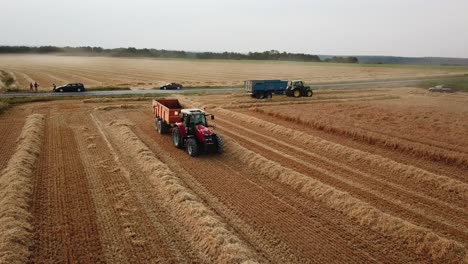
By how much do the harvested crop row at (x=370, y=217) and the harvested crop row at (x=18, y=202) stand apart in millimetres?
8741

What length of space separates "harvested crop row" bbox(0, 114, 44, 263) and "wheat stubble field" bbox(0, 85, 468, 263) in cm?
6

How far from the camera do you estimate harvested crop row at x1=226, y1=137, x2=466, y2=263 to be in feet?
31.7

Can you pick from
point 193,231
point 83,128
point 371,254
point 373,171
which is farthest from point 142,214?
point 83,128

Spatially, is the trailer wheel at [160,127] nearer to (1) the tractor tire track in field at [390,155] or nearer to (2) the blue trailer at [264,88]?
(1) the tractor tire track in field at [390,155]

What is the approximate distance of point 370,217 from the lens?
11352 millimetres

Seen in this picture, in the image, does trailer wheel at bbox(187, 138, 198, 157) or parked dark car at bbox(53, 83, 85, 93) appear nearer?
trailer wheel at bbox(187, 138, 198, 157)

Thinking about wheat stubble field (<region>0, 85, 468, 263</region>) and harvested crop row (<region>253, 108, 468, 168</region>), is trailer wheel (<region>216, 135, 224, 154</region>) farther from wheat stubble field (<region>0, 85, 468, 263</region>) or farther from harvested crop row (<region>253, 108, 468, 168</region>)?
harvested crop row (<region>253, 108, 468, 168</region>)

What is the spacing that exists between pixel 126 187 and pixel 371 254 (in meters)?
8.56

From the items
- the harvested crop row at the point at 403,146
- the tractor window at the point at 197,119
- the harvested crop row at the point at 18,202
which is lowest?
the harvested crop row at the point at 18,202

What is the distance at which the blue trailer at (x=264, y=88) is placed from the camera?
128 ft

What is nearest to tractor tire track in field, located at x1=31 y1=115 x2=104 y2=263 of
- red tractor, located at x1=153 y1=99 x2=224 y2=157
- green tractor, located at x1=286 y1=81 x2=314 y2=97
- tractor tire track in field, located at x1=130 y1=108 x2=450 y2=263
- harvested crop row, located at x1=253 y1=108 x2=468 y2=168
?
tractor tire track in field, located at x1=130 y1=108 x2=450 y2=263

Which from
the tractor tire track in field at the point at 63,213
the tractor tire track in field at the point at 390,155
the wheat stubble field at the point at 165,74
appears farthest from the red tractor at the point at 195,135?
the wheat stubble field at the point at 165,74

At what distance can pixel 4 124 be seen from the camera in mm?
24594

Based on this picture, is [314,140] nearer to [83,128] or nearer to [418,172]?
[418,172]
